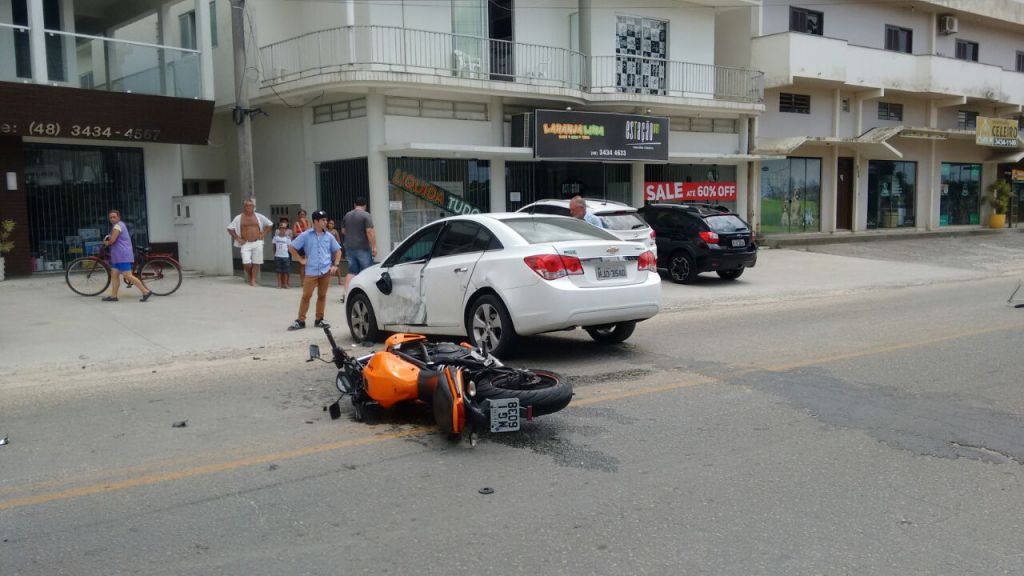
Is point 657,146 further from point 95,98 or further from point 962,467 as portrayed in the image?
point 962,467

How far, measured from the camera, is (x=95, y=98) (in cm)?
1616

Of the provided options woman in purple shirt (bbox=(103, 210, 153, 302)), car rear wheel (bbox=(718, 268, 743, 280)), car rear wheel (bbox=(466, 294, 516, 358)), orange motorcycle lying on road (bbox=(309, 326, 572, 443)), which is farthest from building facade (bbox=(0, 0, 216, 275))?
orange motorcycle lying on road (bbox=(309, 326, 572, 443))

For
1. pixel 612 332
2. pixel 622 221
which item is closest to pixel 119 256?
pixel 612 332

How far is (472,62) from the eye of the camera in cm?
1969

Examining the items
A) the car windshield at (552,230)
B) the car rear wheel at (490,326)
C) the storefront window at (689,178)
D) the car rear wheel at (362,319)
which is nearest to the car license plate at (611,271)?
the car windshield at (552,230)

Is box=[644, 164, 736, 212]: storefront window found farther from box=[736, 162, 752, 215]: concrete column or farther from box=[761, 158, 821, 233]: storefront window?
box=[761, 158, 821, 233]: storefront window

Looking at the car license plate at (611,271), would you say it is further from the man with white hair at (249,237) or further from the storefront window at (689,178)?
the storefront window at (689,178)

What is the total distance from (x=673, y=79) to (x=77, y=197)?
1496 centimetres

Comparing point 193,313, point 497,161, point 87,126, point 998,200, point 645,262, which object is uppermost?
point 87,126

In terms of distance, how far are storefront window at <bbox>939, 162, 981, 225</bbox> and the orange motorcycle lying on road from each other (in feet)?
106

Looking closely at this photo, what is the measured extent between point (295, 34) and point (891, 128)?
19700mm

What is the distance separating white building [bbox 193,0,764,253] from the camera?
18297 mm

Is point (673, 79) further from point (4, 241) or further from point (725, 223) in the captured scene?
point (4, 241)

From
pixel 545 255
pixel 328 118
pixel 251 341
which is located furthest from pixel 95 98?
pixel 545 255
